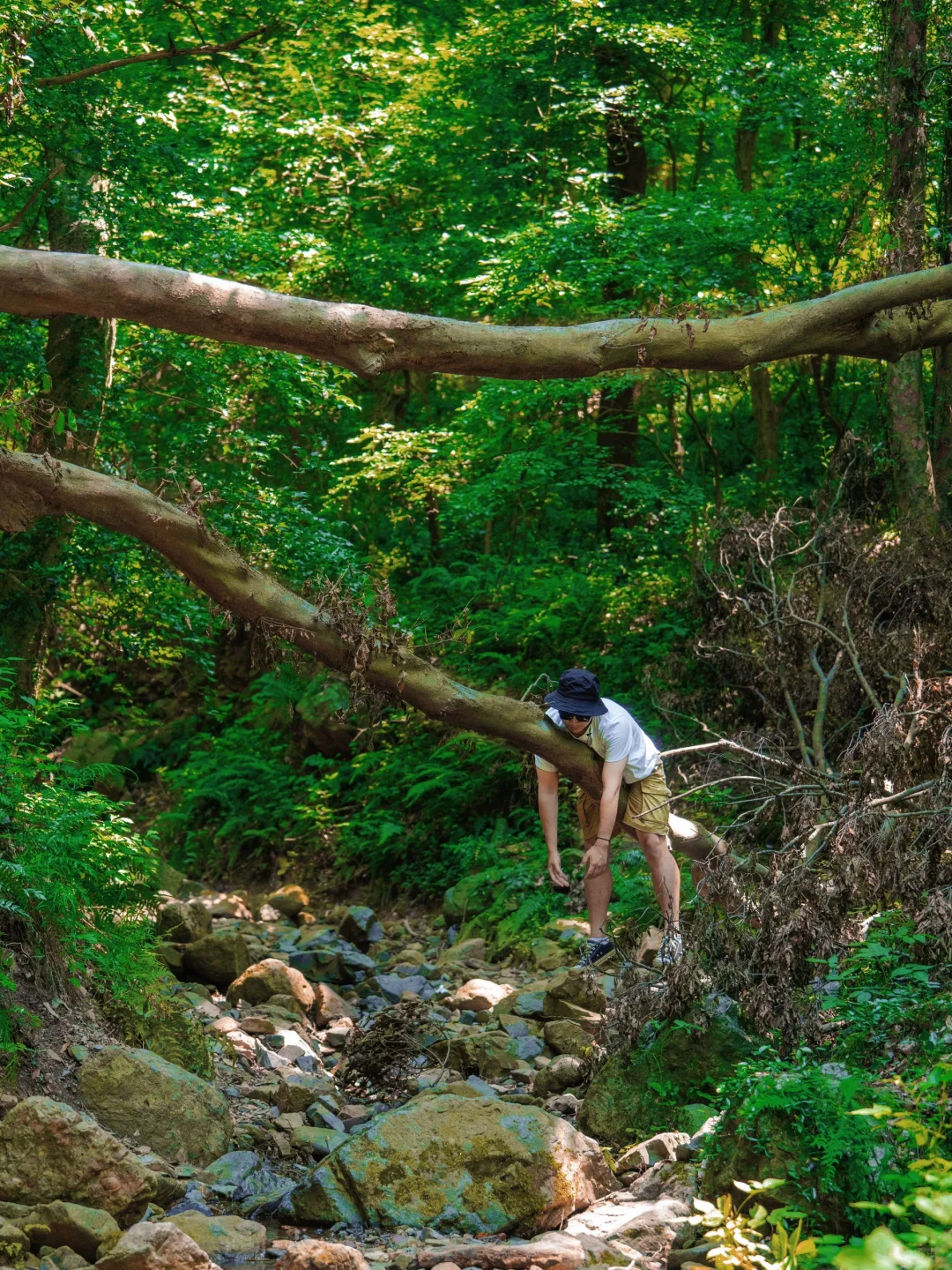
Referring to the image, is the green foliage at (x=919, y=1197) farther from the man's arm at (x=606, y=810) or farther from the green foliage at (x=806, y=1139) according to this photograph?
the man's arm at (x=606, y=810)

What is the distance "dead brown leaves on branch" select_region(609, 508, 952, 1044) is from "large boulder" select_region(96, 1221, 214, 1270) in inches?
99.8

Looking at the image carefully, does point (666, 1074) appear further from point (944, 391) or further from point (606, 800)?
point (944, 391)

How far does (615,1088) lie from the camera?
5965 mm

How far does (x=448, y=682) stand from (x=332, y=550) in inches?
161

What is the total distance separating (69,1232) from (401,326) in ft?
11.2

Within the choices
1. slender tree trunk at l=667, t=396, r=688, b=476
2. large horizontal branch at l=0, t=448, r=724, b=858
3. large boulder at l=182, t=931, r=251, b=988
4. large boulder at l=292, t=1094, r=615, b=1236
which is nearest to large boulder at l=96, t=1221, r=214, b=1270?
large boulder at l=292, t=1094, r=615, b=1236

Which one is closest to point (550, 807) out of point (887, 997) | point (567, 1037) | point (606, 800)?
point (606, 800)

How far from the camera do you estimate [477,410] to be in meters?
13.2

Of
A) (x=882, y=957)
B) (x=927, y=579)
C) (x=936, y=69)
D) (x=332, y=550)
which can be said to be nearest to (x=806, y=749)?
(x=927, y=579)

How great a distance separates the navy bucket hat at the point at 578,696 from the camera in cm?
667

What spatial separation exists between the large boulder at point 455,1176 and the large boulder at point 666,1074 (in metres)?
0.79

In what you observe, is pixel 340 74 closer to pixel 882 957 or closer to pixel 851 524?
pixel 851 524

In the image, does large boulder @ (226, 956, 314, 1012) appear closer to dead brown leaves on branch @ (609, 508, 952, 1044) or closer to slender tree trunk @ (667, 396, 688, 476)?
dead brown leaves on branch @ (609, 508, 952, 1044)

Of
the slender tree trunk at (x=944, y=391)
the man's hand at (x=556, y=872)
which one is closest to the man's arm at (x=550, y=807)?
the man's hand at (x=556, y=872)
